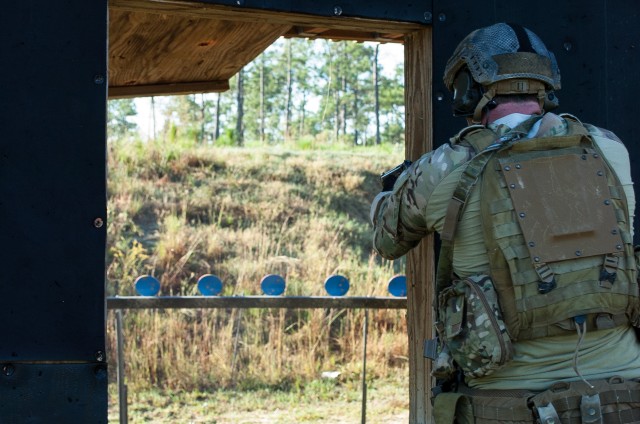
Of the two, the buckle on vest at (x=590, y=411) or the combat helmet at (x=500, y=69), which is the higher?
the combat helmet at (x=500, y=69)


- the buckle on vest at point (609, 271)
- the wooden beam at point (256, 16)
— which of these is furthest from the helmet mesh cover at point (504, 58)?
the wooden beam at point (256, 16)

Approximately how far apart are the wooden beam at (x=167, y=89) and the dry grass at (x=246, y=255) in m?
3.66

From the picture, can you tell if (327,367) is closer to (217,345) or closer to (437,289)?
(217,345)

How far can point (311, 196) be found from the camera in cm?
1347

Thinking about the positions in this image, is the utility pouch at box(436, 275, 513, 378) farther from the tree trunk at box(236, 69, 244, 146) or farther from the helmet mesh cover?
the tree trunk at box(236, 69, 244, 146)

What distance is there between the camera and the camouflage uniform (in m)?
2.75

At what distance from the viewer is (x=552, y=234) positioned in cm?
273

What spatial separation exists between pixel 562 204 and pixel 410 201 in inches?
18.5

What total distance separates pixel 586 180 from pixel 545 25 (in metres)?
1.40

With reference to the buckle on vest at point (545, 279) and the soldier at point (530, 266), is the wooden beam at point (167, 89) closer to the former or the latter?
the soldier at point (530, 266)

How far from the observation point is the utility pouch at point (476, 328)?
2693 millimetres

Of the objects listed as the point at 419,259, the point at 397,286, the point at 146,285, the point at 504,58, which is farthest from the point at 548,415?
the point at 146,285

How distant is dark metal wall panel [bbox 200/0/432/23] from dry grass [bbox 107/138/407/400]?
18.1ft

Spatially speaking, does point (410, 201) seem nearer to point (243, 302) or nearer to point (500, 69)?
point (500, 69)
